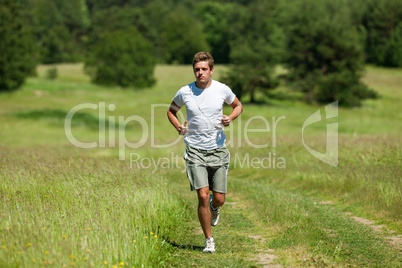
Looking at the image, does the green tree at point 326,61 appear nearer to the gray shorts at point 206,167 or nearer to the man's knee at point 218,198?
the man's knee at point 218,198

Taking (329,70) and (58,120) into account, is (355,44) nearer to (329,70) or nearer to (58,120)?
(329,70)

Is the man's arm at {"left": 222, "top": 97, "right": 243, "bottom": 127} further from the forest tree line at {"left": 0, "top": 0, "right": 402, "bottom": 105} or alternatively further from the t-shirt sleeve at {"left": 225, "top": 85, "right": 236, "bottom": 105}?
the forest tree line at {"left": 0, "top": 0, "right": 402, "bottom": 105}

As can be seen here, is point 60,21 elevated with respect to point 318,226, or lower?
elevated

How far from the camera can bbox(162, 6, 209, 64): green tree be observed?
113250mm

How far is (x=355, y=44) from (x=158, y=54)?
191 ft

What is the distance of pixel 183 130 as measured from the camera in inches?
264

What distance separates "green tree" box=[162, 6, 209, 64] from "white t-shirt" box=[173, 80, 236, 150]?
349 feet

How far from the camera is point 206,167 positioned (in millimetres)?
6758

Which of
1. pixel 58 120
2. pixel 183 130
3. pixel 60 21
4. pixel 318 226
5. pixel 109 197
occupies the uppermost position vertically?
pixel 60 21

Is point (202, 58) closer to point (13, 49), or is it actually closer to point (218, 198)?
point (218, 198)

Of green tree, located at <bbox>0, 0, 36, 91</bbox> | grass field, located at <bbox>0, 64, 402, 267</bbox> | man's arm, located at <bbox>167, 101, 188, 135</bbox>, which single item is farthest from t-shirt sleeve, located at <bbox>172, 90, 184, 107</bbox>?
green tree, located at <bbox>0, 0, 36, 91</bbox>

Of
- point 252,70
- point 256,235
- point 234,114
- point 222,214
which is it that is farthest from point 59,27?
point 234,114

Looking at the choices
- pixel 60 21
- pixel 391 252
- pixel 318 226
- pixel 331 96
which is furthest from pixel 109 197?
pixel 60 21

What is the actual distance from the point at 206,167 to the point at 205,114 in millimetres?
745
